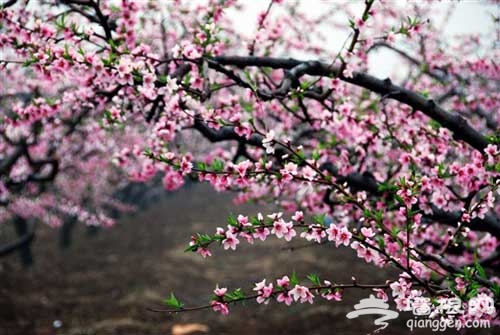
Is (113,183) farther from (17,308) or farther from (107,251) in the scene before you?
(17,308)

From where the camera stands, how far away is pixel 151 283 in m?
12.6

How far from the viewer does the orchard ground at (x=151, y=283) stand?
948 centimetres

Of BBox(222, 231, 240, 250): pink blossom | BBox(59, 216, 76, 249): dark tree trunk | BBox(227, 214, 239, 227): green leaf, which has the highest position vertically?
BBox(59, 216, 76, 249): dark tree trunk

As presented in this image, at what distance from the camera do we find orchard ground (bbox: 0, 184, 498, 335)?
9.48 m

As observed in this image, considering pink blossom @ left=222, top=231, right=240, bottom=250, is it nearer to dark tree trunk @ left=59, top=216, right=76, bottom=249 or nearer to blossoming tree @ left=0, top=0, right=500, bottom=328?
blossoming tree @ left=0, top=0, right=500, bottom=328

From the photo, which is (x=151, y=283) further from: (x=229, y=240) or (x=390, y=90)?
(x=229, y=240)

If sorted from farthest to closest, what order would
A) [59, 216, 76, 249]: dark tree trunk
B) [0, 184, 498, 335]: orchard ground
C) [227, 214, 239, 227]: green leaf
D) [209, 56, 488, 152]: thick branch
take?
[59, 216, 76, 249]: dark tree trunk → [0, 184, 498, 335]: orchard ground → [209, 56, 488, 152]: thick branch → [227, 214, 239, 227]: green leaf

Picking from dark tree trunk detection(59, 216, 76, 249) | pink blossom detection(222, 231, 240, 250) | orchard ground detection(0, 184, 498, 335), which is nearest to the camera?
pink blossom detection(222, 231, 240, 250)

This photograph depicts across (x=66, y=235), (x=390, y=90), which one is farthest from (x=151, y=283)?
(x=390, y=90)

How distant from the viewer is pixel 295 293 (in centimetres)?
298

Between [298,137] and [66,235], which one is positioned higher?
[66,235]

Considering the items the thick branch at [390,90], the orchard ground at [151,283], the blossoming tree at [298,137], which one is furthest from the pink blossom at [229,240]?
the orchard ground at [151,283]

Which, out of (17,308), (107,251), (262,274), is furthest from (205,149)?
(17,308)

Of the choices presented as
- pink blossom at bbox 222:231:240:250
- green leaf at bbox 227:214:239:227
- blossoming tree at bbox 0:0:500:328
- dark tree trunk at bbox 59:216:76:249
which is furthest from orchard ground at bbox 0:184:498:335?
green leaf at bbox 227:214:239:227
